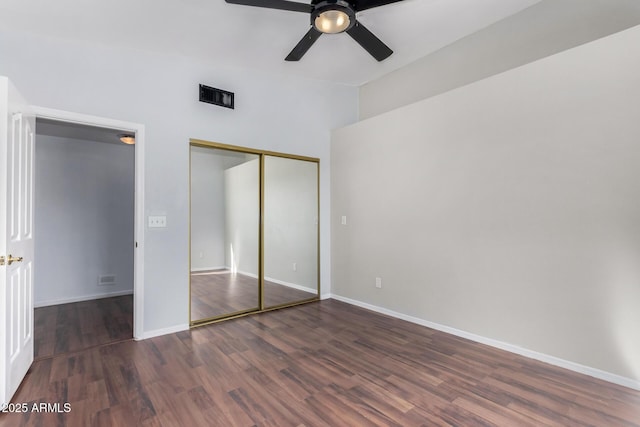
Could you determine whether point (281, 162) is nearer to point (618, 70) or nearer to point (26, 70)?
point (26, 70)

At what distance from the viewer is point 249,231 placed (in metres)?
4.07

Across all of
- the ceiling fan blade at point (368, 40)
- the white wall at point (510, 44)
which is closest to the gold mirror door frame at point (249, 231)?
the white wall at point (510, 44)

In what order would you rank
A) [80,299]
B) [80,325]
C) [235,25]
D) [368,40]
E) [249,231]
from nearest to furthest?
[368,40]
[235,25]
[80,325]
[249,231]
[80,299]

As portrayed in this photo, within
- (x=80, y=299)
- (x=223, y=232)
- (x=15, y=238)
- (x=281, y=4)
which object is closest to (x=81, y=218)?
(x=80, y=299)

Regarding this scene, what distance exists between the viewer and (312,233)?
4.58 m

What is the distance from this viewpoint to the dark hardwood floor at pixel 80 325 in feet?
9.82

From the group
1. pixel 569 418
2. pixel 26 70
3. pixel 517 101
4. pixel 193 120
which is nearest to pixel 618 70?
pixel 517 101

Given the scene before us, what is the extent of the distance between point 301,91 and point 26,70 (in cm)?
285

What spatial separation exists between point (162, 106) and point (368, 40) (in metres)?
2.17

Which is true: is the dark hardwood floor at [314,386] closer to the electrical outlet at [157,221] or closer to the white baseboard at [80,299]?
the electrical outlet at [157,221]

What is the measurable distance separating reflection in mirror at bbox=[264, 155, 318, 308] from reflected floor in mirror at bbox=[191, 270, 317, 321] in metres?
0.01

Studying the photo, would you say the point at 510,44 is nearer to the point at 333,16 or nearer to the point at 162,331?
the point at 333,16

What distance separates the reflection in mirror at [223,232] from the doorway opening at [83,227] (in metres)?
1.00

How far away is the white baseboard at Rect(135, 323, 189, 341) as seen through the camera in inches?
124
